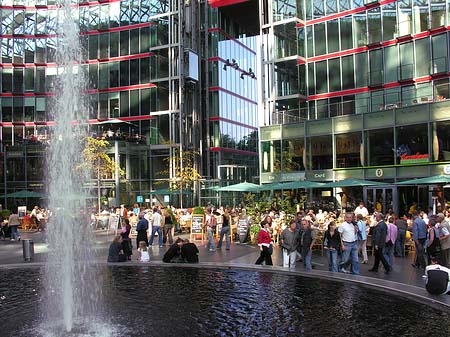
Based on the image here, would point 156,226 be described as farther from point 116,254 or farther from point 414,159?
point 414,159

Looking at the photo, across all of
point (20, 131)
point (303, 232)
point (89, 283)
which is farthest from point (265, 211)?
point (20, 131)

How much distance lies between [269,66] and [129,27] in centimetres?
1948

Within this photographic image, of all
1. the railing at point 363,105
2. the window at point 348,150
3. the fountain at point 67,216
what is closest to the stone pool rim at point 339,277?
the fountain at point 67,216

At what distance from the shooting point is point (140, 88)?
55.7 m

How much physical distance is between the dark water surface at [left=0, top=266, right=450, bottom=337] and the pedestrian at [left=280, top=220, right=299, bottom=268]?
3.48 ft

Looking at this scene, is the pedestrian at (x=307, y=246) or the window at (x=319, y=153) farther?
the window at (x=319, y=153)

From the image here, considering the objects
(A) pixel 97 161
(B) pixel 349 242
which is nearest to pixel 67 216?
(B) pixel 349 242

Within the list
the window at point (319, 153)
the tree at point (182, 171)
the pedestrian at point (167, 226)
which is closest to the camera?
the pedestrian at point (167, 226)

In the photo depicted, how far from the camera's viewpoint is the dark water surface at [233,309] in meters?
9.42

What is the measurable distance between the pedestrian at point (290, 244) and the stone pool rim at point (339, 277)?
1.49ft

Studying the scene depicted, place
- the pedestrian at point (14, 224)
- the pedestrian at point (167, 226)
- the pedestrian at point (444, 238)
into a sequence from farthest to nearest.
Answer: the pedestrian at point (14, 224)
the pedestrian at point (167, 226)
the pedestrian at point (444, 238)

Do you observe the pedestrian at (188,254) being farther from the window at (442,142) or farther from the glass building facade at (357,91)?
the window at (442,142)

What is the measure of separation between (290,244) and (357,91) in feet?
90.3

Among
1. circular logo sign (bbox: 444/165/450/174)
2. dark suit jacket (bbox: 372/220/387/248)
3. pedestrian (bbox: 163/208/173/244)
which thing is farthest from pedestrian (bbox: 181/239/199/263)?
circular logo sign (bbox: 444/165/450/174)
